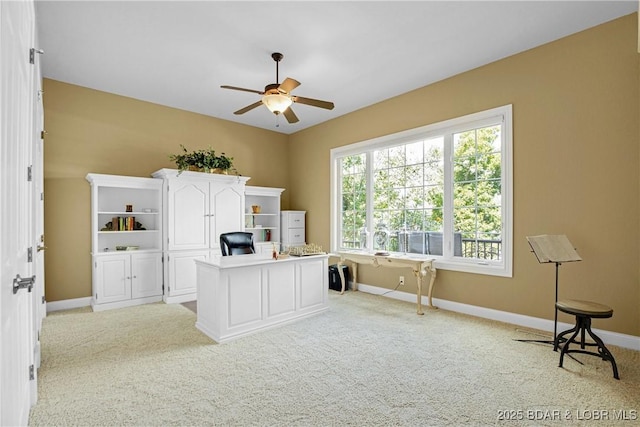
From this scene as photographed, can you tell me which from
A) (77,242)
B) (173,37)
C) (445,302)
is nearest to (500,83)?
(445,302)

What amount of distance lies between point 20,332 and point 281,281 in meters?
2.29

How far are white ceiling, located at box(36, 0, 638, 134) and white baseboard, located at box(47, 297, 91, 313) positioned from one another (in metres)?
2.92

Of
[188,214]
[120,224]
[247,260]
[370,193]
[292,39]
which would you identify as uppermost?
[292,39]

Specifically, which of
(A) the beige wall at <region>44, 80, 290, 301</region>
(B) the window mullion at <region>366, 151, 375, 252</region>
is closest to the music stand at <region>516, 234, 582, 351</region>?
(B) the window mullion at <region>366, 151, 375, 252</region>

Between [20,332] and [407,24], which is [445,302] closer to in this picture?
[407,24]

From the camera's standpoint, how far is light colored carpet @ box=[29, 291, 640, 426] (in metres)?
2.02

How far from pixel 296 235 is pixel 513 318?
381 centimetres

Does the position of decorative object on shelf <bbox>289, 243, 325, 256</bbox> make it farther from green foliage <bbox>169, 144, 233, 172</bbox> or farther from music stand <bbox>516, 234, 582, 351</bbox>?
music stand <bbox>516, 234, 582, 351</bbox>

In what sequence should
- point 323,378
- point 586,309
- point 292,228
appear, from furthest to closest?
point 292,228
point 586,309
point 323,378

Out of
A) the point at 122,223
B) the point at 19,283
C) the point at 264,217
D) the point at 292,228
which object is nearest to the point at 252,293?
the point at 19,283

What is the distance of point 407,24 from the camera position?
307 centimetres

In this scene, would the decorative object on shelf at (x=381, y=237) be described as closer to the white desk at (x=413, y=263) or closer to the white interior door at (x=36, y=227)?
the white desk at (x=413, y=263)

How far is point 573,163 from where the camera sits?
3.24 m

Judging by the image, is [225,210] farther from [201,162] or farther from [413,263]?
[413,263]
